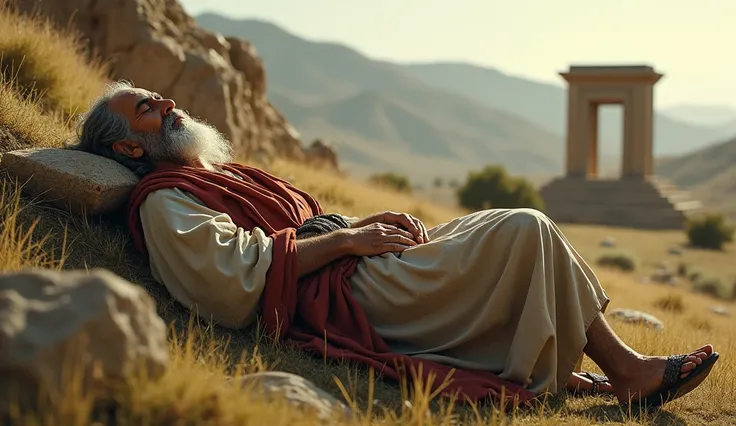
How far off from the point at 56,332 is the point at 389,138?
155m

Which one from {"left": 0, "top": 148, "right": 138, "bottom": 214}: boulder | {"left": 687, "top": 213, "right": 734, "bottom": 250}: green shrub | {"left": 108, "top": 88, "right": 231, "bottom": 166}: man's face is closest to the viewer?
{"left": 0, "top": 148, "right": 138, "bottom": 214}: boulder

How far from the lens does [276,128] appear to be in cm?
1706

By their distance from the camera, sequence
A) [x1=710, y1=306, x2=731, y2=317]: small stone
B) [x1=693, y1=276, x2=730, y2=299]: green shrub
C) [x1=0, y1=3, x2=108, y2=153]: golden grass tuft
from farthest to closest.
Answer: [x1=693, y1=276, x2=730, y2=299]: green shrub, [x1=710, y1=306, x2=731, y2=317]: small stone, [x1=0, y1=3, x2=108, y2=153]: golden grass tuft

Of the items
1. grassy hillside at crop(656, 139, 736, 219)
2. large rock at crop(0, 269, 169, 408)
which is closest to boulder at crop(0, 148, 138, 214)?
large rock at crop(0, 269, 169, 408)

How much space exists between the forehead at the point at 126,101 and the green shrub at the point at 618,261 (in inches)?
565

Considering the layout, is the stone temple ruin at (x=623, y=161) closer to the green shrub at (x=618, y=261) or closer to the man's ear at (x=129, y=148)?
the green shrub at (x=618, y=261)

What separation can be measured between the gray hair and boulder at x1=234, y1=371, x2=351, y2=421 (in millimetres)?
2184

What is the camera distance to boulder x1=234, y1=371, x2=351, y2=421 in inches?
116

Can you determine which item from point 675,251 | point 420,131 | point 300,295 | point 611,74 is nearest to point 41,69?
point 300,295

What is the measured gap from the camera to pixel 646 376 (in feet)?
13.3

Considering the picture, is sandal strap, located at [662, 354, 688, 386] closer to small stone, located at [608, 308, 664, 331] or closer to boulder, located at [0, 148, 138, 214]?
boulder, located at [0, 148, 138, 214]

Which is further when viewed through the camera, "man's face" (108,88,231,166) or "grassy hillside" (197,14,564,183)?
"grassy hillside" (197,14,564,183)

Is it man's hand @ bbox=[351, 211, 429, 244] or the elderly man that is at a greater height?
man's hand @ bbox=[351, 211, 429, 244]

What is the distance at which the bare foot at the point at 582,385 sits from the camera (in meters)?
4.42
